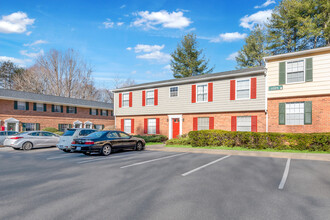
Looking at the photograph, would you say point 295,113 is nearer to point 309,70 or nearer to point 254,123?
point 254,123

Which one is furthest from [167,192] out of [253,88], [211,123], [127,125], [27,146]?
[127,125]

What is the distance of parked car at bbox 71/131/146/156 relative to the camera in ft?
39.9

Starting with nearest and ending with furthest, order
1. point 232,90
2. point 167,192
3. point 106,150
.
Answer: point 167,192 < point 106,150 < point 232,90

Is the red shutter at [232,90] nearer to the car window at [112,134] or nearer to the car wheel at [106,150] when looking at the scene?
the car window at [112,134]

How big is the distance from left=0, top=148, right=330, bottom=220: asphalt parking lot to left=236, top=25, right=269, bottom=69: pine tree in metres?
31.5

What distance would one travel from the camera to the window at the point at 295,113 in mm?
15555

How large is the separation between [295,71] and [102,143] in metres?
13.9

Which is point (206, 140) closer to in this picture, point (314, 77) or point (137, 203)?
point (314, 77)

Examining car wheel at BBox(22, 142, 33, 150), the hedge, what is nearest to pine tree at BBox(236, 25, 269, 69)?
the hedge

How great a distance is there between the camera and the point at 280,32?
3244cm

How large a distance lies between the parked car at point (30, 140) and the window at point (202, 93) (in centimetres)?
1256

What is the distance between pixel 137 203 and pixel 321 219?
3.44 meters

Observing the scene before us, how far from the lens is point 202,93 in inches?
802

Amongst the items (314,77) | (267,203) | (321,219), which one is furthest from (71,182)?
(314,77)
